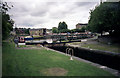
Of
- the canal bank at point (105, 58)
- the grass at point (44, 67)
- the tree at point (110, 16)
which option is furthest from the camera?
the tree at point (110, 16)

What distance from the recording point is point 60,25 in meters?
99.8

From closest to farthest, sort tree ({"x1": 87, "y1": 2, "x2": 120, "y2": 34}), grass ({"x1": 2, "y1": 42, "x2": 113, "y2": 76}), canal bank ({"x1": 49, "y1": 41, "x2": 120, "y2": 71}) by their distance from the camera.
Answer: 1. grass ({"x1": 2, "y1": 42, "x2": 113, "y2": 76})
2. canal bank ({"x1": 49, "y1": 41, "x2": 120, "y2": 71})
3. tree ({"x1": 87, "y1": 2, "x2": 120, "y2": 34})

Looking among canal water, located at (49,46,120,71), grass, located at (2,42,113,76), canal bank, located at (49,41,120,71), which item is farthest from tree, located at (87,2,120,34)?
grass, located at (2,42,113,76)

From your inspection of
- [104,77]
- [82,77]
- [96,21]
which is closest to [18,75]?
[82,77]

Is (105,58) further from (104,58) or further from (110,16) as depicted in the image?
(110,16)

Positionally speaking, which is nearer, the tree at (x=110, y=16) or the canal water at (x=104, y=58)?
the canal water at (x=104, y=58)

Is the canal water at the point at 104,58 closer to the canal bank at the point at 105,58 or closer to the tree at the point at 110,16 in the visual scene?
the canal bank at the point at 105,58

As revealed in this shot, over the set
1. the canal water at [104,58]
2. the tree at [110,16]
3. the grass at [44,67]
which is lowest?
the canal water at [104,58]

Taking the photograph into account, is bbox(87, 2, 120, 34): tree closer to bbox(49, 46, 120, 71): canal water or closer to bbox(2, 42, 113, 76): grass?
bbox(49, 46, 120, 71): canal water

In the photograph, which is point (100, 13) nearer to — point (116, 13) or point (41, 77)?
point (116, 13)

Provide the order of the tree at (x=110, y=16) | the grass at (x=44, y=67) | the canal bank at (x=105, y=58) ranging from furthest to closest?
the tree at (x=110, y=16) → the canal bank at (x=105, y=58) → the grass at (x=44, y=67)

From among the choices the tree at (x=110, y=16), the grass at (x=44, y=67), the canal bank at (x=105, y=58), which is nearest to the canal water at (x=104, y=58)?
the canal bank at (x=105, y=58)

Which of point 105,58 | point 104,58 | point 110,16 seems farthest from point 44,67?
point 110,16

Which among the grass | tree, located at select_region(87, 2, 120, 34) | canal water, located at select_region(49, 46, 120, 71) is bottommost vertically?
canal water, located at select_region(49, 46, 120, 71)
